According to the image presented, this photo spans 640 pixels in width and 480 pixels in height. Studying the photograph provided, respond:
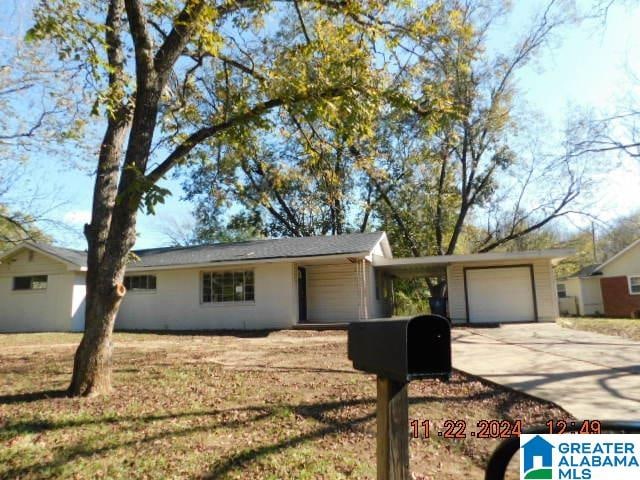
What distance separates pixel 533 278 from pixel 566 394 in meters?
11.9

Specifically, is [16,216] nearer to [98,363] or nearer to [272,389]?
[98,363]

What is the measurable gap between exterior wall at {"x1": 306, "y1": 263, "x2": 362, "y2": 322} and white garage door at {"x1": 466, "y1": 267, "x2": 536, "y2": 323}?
13.3ft

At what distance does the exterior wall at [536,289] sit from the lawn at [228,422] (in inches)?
398

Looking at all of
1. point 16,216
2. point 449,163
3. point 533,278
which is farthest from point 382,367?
point 449,163

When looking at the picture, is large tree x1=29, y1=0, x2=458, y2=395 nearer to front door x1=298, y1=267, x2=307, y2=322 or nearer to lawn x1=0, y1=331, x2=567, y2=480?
lawn x1=0, y1=331, x2=567, y2=480

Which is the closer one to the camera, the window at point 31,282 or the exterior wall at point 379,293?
the exterior wall at point 379,293

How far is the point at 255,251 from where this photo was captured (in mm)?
16547

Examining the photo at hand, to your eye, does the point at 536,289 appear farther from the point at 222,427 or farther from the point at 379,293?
the point at 222,427

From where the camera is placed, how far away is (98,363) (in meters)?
5.46

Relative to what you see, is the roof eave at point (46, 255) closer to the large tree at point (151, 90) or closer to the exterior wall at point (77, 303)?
the exterior wall at point (77, 303)

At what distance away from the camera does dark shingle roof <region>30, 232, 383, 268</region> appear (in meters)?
15.4

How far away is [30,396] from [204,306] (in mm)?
10779

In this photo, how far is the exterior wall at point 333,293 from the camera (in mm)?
16266

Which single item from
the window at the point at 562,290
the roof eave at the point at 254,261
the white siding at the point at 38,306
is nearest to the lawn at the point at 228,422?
the roof eave at the point at 254,261
